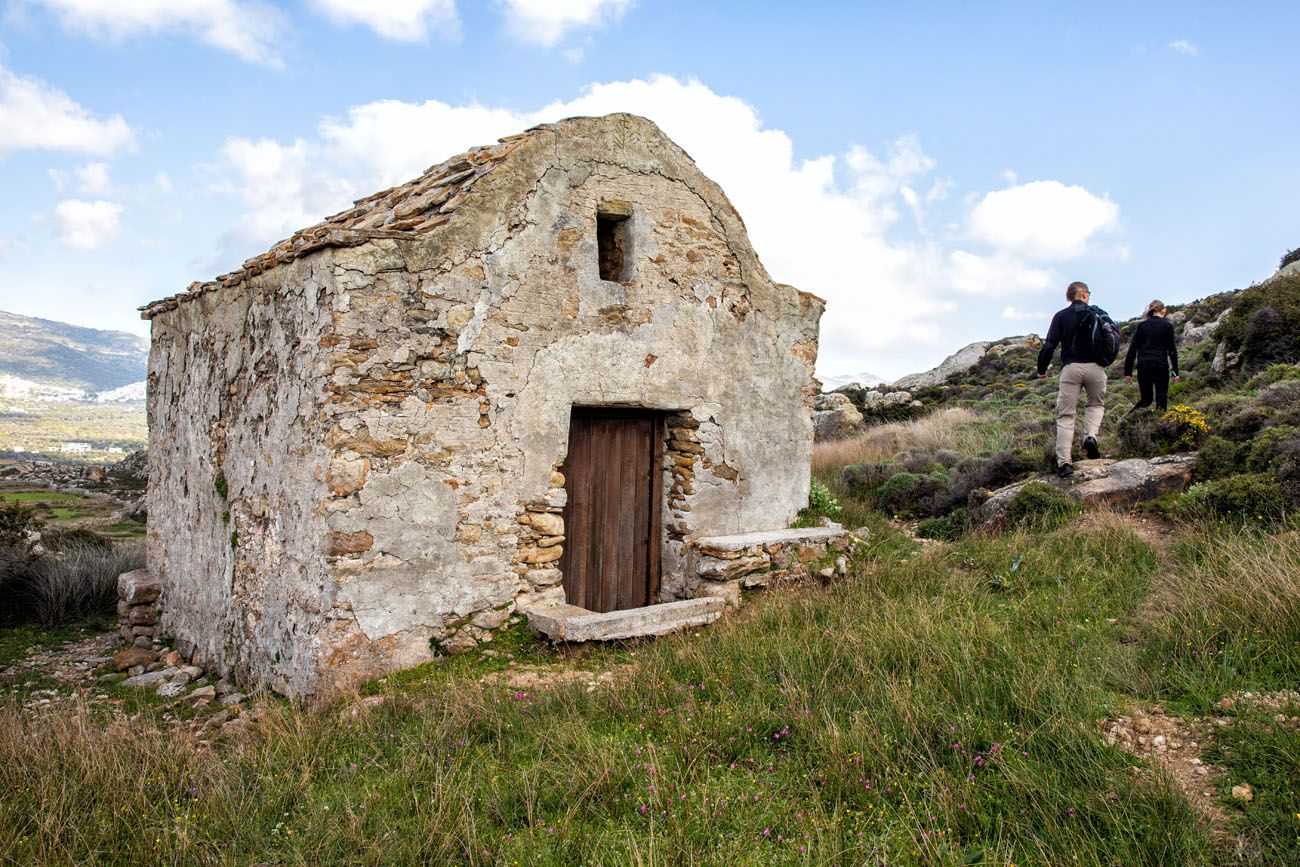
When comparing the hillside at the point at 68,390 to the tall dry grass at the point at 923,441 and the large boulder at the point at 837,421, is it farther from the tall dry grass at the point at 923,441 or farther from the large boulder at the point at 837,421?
the tall dry grass at the point at 923,441

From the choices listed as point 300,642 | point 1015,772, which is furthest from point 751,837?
point 300,642

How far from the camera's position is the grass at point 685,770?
3.00 meters

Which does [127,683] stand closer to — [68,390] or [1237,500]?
[1237,500]

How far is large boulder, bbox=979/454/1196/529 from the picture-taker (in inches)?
312

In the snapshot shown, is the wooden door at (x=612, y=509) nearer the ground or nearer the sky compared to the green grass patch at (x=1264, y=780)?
nearer the sky

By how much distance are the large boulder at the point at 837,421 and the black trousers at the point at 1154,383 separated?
8.05 meters

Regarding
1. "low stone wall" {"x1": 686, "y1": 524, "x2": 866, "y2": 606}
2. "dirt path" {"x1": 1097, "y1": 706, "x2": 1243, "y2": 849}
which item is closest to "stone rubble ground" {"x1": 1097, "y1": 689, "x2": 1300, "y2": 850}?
"dirt path" {"x1": 1097, "y1": 706, "x2": 1243, "y2": 849}

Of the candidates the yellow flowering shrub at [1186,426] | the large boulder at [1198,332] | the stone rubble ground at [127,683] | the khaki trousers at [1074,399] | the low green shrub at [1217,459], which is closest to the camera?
the stone rubble ground at [127,683]

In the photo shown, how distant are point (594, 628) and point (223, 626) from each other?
3.15m

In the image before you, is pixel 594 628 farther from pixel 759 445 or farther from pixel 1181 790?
pixel 1181 790

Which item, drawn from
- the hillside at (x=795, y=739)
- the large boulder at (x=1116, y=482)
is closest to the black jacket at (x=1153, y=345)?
the large boulder at (x=1116, y=482)

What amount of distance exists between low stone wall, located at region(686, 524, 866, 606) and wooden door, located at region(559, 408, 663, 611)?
0.46 metres

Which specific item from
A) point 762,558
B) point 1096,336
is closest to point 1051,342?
point 1096,336

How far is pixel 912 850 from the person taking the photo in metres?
2.90
